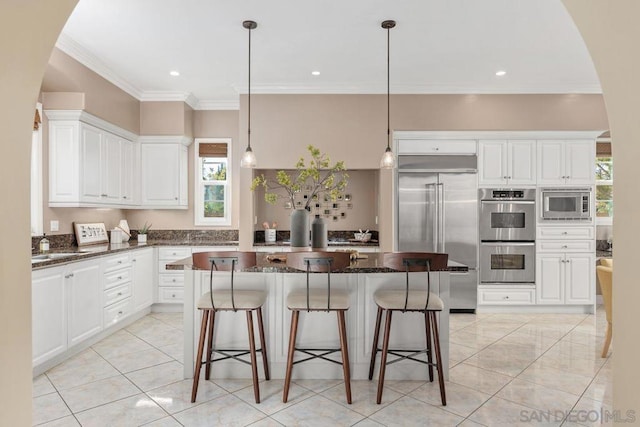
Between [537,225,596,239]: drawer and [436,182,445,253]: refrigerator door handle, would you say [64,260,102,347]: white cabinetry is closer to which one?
[436,182,445,253]: refrigerator door handle

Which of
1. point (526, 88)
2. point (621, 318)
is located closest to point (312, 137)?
point (526, 88)

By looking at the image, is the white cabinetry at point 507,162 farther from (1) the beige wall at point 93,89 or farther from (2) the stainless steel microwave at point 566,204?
(1) the beige wall at point 93,89

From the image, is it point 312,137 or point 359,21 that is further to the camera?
point 312,137

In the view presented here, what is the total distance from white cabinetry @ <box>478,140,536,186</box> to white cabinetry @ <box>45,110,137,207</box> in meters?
4.80

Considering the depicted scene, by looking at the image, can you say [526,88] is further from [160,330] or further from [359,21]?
[160,330]

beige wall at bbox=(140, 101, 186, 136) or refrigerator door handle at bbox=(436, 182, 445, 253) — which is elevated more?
beige wall at bbox=(140, 101, 186, 136)

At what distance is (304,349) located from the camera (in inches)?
110

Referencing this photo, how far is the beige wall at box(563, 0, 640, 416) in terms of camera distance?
0.94m

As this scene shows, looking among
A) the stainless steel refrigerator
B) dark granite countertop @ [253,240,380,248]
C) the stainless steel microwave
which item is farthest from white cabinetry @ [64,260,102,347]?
the stainless steel microwave

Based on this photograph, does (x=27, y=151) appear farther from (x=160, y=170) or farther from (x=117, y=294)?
(x=160, y=170)

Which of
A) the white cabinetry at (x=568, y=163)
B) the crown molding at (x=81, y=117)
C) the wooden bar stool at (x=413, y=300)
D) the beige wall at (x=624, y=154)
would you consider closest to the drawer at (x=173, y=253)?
the crown molding at (x=81, y=117)

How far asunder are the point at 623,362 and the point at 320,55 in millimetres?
3724

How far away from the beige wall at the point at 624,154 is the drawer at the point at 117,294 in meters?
4.24

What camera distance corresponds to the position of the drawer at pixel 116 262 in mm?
3918
